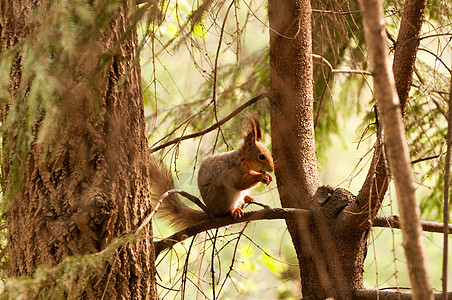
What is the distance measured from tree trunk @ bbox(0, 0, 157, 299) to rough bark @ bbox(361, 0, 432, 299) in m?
0.74

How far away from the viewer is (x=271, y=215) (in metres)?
1.78

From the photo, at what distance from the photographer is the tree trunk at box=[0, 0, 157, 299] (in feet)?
4.52

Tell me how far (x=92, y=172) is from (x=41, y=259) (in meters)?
0.27

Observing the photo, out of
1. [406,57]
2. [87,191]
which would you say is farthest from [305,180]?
[87,191]

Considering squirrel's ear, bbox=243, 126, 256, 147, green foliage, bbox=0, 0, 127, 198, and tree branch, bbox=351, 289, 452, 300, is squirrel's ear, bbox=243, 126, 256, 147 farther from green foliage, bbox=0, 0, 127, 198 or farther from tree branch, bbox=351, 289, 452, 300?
green foliage, bbox=0, 0, 127, 198

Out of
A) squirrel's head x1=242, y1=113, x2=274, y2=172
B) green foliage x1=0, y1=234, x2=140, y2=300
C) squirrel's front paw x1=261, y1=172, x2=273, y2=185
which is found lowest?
green foliage x1=0, y1=234, x2=140, y2=300

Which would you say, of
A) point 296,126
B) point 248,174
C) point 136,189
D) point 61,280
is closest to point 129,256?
point 136,189

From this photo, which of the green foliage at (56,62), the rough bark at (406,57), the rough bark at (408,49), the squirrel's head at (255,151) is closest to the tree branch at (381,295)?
the rough bark at (406,57)

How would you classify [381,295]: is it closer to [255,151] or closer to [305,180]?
[305,180]

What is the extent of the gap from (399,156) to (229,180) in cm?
164

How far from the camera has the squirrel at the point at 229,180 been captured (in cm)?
231

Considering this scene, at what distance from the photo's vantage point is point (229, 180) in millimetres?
2420

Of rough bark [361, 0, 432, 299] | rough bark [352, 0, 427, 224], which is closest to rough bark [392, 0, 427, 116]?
rough bark [352, 0, 427, 224]

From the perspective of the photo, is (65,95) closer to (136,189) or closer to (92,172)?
(92,172)
